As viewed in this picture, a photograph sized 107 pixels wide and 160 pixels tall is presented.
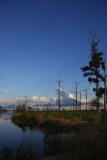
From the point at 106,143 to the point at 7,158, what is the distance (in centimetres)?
448

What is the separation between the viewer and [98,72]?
23641mm

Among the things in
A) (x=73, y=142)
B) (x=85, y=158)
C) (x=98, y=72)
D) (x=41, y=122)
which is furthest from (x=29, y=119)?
(x=85, y=158)

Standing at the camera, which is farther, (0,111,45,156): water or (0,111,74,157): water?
(0,111,45,156): water

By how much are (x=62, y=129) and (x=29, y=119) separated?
7.75 m

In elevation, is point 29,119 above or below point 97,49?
below

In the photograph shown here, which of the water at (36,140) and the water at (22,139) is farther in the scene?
the water at (22,139)

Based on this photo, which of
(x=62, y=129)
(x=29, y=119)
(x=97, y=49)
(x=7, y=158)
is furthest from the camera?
(x=97, y=49)

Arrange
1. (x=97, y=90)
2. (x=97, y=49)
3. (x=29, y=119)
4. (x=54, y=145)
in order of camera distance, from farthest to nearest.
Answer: (x=97, y=49) → (x=97, y=90) → (x=29, y=119) → (x=54, y=145)

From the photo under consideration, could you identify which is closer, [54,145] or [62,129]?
[54,145]

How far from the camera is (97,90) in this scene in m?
23.0

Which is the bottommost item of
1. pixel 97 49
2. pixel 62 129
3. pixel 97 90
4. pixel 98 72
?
pixel 62 129

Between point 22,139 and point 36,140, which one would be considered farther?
point 22,139

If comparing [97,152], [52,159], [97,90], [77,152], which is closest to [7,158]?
[52,159]

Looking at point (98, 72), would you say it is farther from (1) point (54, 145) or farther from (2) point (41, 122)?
(1) point (54, 145)
